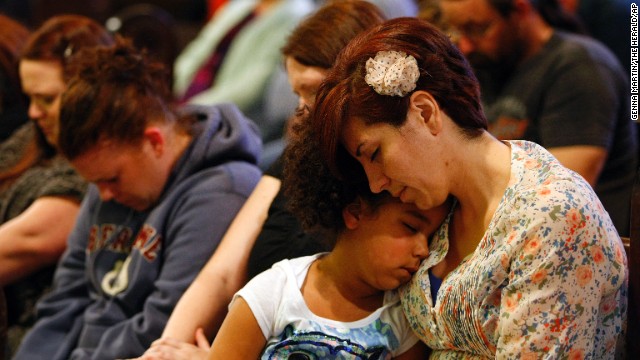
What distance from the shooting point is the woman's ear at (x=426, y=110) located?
1.43 m

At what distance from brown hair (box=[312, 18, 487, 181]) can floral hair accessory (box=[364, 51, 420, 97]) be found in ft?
0.04

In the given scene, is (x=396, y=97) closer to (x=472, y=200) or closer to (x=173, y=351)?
(x=472, y=200)

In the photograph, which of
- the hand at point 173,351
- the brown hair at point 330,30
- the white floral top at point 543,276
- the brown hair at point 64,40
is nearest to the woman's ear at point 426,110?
the white floral top at point 543,276

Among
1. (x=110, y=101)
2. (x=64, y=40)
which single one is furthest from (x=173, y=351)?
(x=64, y=40)

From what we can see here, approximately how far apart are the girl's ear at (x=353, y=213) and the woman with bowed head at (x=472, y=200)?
0.07m

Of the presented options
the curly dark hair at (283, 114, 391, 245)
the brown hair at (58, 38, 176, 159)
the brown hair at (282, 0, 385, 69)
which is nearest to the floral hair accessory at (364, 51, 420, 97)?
the curly dark hair at (283, 114, 391, 245)

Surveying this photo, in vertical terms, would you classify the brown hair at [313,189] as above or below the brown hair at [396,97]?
below

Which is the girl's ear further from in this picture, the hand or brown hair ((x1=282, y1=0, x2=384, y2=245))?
the hand

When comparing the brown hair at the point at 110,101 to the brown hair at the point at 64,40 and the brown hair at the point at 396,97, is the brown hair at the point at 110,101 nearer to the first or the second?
the brown hair at the point at 64,40

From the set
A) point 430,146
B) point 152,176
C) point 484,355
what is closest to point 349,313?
point 484,355

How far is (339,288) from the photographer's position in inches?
65.7

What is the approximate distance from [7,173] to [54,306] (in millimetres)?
672

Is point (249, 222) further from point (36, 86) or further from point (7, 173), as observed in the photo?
point (7, 173)

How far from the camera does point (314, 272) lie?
1703 millimetres
